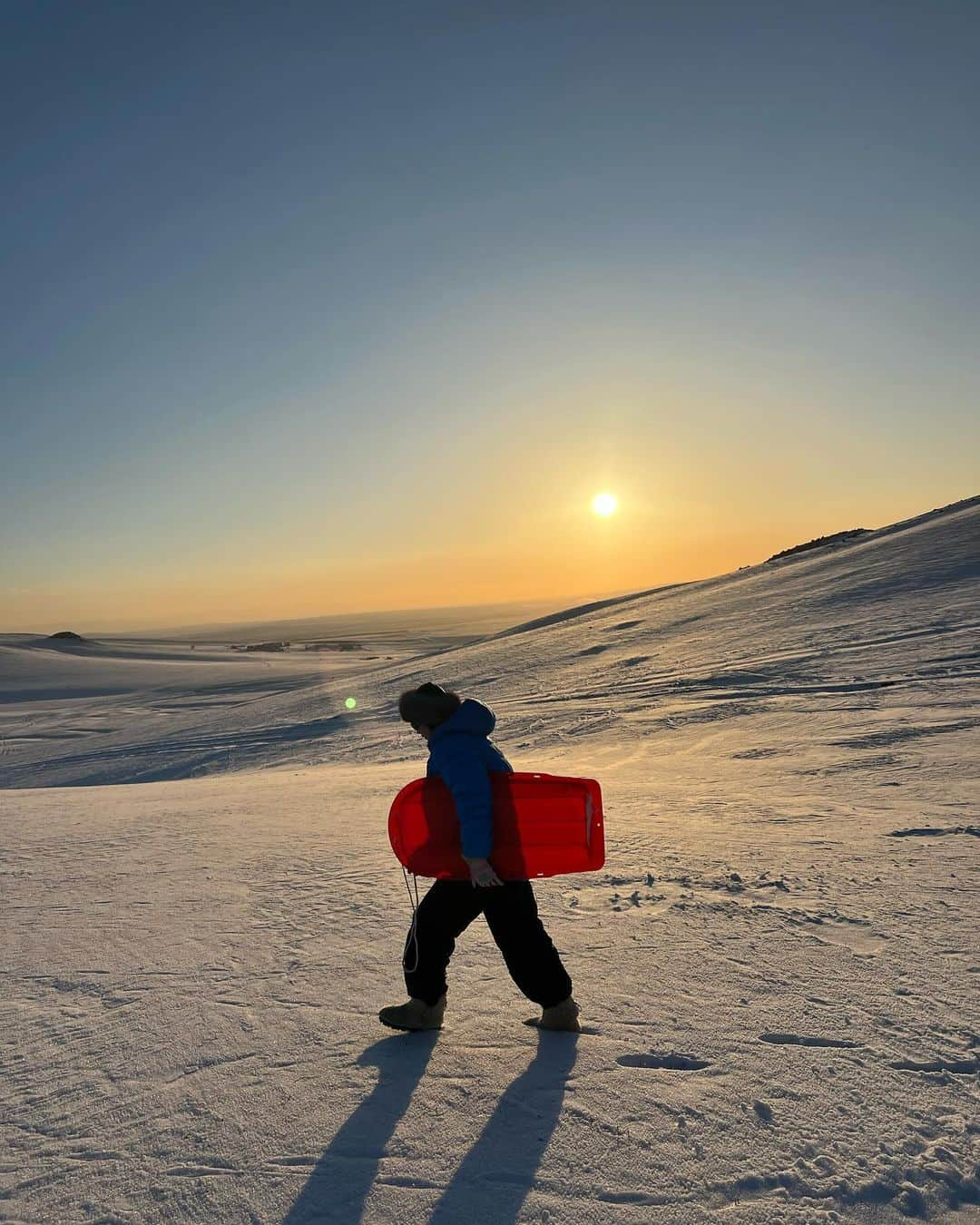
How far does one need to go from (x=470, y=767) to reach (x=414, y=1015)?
1115 millimetres

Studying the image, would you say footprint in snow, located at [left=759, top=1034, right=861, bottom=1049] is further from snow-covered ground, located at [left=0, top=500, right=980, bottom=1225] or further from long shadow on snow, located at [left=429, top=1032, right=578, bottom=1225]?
long shadow on snow, located at [left=429, top=1032, right=578, bottom=1225]

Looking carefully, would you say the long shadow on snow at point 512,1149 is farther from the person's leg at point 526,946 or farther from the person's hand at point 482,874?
the person's hand at point 482,874

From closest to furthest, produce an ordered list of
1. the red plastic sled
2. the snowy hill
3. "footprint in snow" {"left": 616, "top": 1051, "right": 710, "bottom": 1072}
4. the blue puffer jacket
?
1. "footprint in snow" {"left": 616, "top": 1051, "right": 710, "bottom": 1072}
2. the blue puffer jacket
3. the red plastic sled
4. the snowy hill

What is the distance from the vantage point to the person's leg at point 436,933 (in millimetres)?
3162

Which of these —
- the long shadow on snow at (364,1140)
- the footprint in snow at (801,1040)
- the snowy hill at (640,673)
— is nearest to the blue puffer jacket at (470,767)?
the long shadow on snow at (364,1140)

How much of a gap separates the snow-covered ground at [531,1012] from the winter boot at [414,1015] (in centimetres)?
9

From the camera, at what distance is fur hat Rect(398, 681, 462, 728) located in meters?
3.04

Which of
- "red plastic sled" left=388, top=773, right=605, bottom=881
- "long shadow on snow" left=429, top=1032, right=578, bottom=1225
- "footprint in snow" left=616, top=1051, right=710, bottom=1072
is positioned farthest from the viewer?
"red plastic sled" left=388, top=773, right=605, bottom=881

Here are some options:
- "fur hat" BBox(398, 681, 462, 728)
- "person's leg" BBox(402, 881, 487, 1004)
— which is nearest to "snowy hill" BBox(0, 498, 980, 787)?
"person's leg" BBox(402, 881, 487, 1004)

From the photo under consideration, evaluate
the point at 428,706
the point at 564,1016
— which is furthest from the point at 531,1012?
the point at 428,706

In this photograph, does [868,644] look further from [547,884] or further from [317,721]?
[317,721]

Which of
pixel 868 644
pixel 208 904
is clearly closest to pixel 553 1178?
pixel 208 904

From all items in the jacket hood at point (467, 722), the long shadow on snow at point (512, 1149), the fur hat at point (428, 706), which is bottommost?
the long shadow on snow at point (512, 1149)

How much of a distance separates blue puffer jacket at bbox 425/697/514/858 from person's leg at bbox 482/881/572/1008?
278mm
